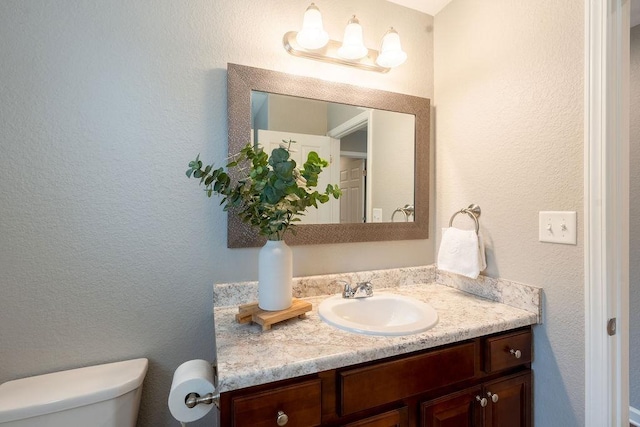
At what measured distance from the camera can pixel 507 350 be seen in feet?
3.35

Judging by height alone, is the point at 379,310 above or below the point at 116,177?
below

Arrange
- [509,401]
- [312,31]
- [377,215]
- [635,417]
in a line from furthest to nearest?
[635,417], [377,215], [312,31], [509,401]

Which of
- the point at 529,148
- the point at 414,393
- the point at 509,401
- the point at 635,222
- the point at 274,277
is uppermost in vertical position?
the point at 529,148

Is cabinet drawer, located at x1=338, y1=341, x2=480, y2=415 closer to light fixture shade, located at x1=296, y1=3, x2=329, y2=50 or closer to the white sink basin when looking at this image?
the white sink basin

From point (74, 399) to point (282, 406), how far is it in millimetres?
601

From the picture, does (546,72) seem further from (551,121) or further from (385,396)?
(385,396)

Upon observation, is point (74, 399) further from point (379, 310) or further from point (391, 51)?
point (391, 51)

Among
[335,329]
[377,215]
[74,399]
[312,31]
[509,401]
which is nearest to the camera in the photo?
[74,399]

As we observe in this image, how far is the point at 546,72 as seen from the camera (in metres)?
1.05

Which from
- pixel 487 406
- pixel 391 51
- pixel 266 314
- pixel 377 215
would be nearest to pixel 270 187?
pixel 266 314

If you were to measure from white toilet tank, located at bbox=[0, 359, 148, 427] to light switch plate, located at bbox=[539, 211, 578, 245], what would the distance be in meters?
1.44

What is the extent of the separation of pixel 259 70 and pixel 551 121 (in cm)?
109

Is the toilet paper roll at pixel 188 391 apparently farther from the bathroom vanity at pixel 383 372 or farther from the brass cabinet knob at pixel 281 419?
the brass cabinet knob at pixel 281 419

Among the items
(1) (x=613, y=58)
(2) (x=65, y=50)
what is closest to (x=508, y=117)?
(1) (x=613, y=58)
